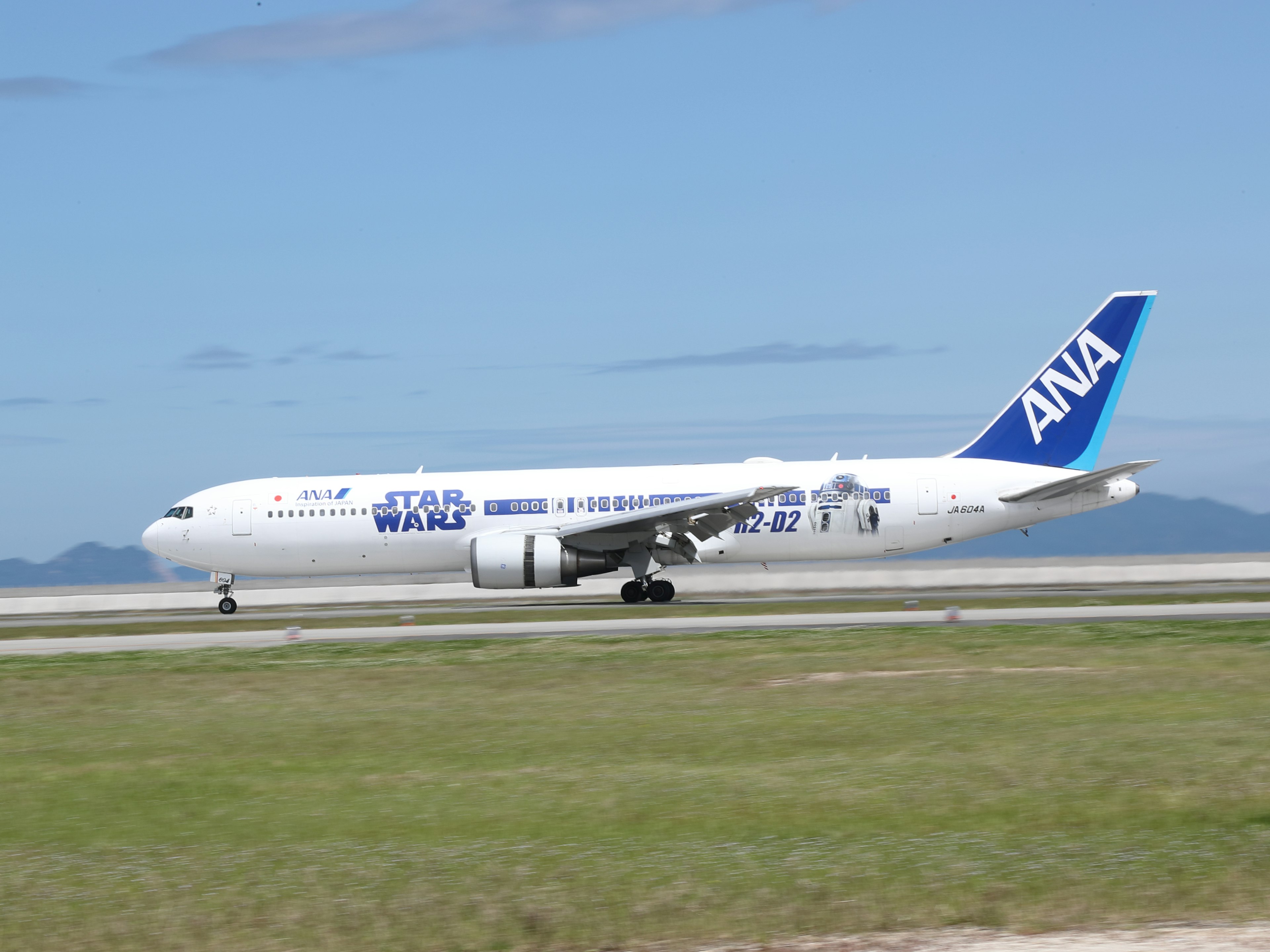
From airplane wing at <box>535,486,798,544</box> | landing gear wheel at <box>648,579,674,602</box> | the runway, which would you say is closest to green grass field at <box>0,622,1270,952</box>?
the runway

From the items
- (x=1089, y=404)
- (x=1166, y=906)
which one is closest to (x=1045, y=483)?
(x=1089, y=404)

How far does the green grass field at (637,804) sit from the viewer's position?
26.4 feet

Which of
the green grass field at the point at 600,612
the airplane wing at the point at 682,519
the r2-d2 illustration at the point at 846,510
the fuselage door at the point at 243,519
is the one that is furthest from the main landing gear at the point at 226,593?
the r2-d2 illustration at the point at 846,510

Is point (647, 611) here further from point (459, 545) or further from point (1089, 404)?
point (1089, 404)

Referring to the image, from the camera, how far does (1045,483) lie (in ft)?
117

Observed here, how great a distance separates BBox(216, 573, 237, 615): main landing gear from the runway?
23.4ft

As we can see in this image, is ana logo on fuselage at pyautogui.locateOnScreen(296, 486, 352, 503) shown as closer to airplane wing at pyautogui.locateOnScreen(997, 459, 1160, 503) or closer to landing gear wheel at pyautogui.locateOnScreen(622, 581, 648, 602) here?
landing gear wheel at pyautogui.locateOnScreen(622, 581, 648, 602)

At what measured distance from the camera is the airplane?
115 feet

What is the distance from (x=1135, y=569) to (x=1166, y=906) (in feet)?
130

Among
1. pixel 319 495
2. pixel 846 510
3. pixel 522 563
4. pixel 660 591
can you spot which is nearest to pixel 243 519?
pixel 319 495

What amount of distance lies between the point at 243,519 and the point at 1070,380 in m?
25.1

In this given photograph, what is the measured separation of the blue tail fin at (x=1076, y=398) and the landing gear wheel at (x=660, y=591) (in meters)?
9.60

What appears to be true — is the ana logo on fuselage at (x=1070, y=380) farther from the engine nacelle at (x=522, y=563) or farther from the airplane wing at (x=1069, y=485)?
the engine nacelle at (x=522, y=563)

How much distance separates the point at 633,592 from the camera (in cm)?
3619
